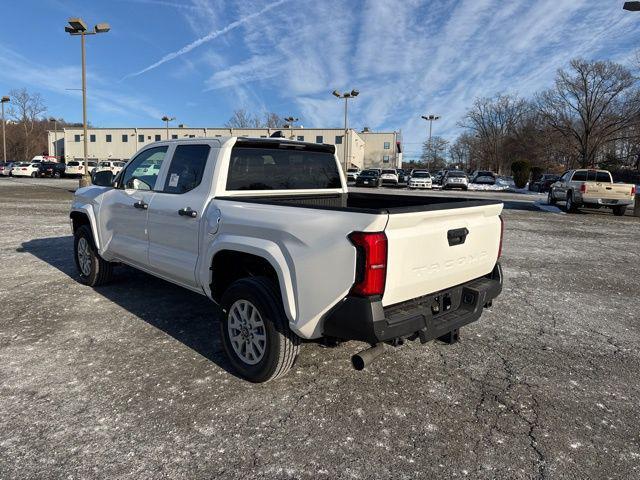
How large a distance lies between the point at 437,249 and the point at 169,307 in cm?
338

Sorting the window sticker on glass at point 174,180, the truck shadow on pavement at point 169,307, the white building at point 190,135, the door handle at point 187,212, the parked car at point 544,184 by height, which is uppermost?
the white building at point 190,135

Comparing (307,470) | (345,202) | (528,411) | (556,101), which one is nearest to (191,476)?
(307,470)

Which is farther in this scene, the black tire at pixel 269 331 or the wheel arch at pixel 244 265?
the black tire at pixel 269 331

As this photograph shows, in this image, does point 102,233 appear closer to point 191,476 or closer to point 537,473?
point 191,476

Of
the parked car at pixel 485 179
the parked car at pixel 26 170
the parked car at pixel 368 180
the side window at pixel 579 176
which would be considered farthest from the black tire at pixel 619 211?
the parked car at pixel 26 170

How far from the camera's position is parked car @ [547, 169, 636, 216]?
1711cm

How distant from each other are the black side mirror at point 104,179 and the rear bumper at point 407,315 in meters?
3.69

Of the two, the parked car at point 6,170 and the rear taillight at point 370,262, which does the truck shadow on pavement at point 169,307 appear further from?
the parked car at point 6,170

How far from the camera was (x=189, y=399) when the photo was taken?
318 cm

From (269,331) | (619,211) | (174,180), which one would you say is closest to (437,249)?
(269,331)

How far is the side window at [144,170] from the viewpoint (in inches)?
184

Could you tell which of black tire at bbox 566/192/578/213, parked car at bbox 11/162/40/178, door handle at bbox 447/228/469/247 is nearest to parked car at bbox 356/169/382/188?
black tire at bbox 566/192/578/213

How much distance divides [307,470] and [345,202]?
310 centimetres

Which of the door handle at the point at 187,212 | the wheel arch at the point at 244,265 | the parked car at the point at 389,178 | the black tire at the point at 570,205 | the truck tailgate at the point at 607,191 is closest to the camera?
the wheel arch at the point at 244,265
